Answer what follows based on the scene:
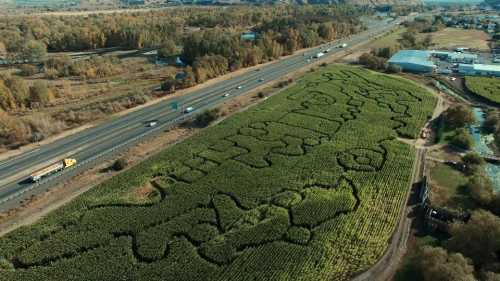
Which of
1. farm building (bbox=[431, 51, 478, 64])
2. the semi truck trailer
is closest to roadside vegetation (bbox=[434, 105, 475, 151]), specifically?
farm building (bbox=[431, 51, 478, 64])

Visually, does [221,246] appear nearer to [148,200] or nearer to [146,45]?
[148,200]

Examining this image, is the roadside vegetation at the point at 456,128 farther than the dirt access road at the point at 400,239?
Yes

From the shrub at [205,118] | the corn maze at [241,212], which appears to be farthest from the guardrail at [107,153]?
the corn maze at [241,212]

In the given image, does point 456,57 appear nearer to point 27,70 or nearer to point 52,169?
point 52,169

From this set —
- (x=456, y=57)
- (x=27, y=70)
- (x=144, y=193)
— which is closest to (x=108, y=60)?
(x=27, y=70)

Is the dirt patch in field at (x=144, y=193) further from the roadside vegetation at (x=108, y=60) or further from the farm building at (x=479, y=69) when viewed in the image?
the farm building at (x=479, y=69)

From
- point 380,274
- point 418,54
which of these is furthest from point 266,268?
point 418,54

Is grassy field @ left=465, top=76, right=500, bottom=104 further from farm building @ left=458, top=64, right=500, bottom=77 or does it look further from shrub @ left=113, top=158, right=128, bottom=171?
shrub @ left=113, top=158, right=128, bottom=171
